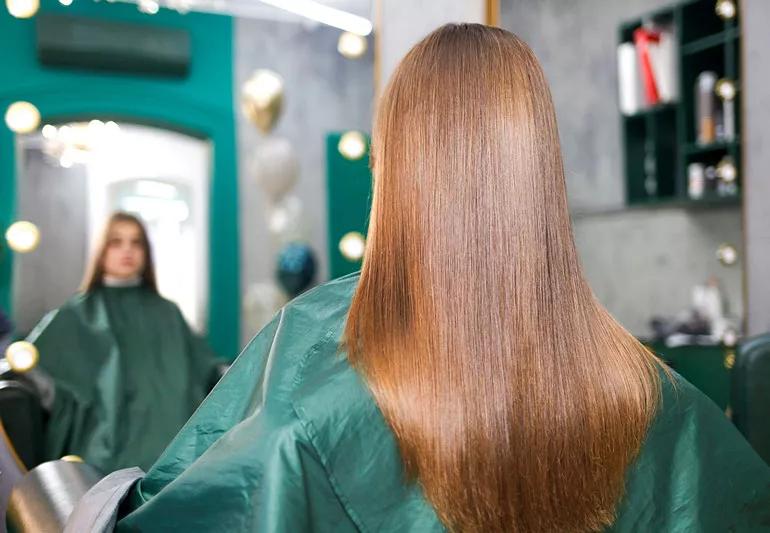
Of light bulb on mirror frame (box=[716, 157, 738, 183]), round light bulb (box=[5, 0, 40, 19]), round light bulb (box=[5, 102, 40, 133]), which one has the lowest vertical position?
light bulb on mirror frame (box=[716, 157, 738, 183])

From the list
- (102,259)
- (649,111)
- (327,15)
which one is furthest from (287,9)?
(649,111)

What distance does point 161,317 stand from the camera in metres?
1.58

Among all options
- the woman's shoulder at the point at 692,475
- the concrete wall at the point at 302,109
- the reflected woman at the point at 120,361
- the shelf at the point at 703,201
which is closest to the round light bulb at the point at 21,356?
the reflected woman at the point at 120,361

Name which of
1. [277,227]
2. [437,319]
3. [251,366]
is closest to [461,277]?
[437,319]

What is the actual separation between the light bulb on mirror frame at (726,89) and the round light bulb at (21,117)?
77.2 inches

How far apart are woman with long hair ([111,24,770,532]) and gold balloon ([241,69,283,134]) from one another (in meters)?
0.71

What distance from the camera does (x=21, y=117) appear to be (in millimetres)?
1446

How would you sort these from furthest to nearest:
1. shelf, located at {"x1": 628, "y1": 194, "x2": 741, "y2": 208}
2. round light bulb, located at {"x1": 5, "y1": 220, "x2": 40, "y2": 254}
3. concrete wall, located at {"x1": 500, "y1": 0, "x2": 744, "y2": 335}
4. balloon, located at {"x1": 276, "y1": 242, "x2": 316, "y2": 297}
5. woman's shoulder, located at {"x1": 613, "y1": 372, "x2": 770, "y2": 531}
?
1. shelf, located at {"x1": 628, "y1": 194, "x2": 741, "y2": 208}
2. concrete wall, located at {"x1": 500, "y1": 0, "x2": 744, "y2": 335}
3. balloon, located at {"x1": 276, "y1": 242, "x2": 316, "y2": 297}
4. round light bulb, located at {"x1": 5, "y1": 220, "x2": 40, "y2": 254}
5. woman's shoulder, located at {"x1": 613, "y1": 372, "x2": 770, "y2": 531}

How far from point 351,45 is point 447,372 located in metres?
1.13

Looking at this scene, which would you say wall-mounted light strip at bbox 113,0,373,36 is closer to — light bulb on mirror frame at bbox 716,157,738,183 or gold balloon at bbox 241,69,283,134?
gold balloon at bbox 241,69,283,134

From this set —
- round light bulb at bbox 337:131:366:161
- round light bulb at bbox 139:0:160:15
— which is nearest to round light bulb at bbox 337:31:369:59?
round light bulb at bbox 337:131:366:161

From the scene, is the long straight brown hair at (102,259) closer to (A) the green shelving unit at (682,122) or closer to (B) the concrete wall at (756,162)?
(A) the green shelving unit at (682,122)

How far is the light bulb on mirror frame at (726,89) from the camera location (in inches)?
92.7

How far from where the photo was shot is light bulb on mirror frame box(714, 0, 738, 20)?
2305mm
